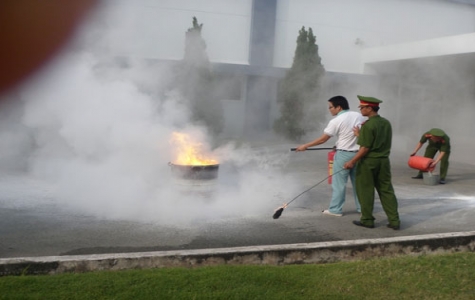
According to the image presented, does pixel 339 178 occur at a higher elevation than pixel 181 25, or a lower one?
lower

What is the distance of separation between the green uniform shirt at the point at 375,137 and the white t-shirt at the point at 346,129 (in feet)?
1.48

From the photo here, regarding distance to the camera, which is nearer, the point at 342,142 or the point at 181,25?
the point at 342,142

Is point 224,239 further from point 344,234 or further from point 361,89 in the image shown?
point 361,89

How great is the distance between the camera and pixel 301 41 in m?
16.5

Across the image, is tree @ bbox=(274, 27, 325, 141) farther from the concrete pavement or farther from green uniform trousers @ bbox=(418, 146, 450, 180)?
the concrete pavement

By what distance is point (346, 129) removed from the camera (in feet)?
19.4

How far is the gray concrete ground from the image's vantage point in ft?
15.0

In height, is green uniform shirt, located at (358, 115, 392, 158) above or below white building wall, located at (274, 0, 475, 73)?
below

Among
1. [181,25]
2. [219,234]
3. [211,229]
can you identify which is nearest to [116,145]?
[211,229]

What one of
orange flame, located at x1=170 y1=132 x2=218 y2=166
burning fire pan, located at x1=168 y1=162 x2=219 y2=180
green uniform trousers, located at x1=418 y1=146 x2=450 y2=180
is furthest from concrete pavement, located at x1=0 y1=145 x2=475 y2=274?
green uniform trousers, located at x1=418 y1=146 x2=450 y2=180

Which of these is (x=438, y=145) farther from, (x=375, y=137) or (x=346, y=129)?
(x=375, y=137)

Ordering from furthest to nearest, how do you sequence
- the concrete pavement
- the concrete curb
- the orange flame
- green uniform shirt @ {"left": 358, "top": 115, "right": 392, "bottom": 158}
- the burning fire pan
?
Result: the orange flame, the burning fire pan, green uniform shirt @ {"left": 358, "top": 115, "right": 392, "bottom": 158}, the concrete pavement, the concrete curb

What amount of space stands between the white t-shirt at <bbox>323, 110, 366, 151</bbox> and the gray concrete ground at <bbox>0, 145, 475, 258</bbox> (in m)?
0.93

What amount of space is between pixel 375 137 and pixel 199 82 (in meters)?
8.85
